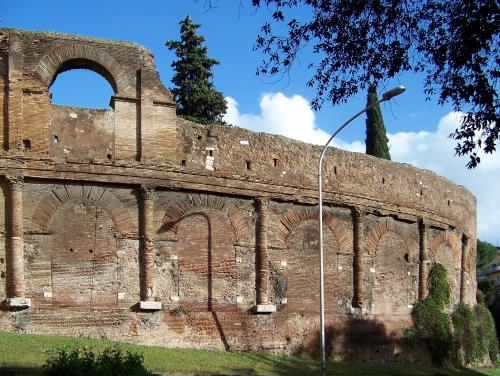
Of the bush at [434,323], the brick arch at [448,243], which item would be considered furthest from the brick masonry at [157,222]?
the brick arch at [448,243]

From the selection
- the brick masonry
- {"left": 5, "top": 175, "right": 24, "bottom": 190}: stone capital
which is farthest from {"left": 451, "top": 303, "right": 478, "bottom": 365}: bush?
{"left": 5, "top": 175, "right": 24, "bottom": 190}: stone capital

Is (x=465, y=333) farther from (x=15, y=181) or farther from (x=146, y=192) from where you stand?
(x=15, y=181)

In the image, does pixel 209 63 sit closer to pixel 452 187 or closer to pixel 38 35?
pixel 452 187

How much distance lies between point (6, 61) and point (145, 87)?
11.9 feet

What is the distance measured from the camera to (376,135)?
3828 centimetres

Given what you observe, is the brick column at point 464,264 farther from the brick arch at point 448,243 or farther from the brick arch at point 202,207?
the brick arch at point 202,207

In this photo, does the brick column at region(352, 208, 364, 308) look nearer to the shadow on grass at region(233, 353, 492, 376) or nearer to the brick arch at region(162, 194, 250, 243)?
the shadow on grass at region(233, 353, 492, 376)

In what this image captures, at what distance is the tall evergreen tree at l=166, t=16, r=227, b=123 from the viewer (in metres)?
36.4

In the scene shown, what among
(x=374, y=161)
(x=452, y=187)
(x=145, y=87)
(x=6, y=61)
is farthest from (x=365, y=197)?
(x=6, y=61)

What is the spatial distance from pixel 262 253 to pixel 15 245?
710 centimetres

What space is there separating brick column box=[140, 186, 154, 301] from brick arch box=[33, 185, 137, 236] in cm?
32

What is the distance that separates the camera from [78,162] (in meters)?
19.9

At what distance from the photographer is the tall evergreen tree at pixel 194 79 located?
36.4m

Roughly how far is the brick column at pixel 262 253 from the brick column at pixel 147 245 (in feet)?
11.4
